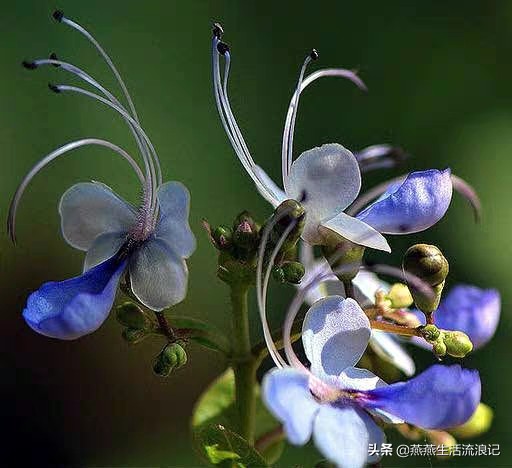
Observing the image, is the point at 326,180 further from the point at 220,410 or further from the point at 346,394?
the point at 220,410

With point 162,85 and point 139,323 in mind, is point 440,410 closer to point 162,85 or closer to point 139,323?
point 139,323

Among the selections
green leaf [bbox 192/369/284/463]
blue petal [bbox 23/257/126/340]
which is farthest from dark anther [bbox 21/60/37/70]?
green leaf [bbox 192/369/284/463]

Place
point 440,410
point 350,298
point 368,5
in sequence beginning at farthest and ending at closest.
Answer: point 368,5, point 350,298, point 440,410

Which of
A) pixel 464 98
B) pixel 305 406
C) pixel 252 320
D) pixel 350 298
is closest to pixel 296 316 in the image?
pixel 350 298

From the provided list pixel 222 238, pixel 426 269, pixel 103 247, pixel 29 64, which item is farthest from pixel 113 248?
pixel 426 269

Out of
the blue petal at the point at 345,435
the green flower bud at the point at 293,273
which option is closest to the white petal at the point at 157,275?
the green flower bud at the point at 293,273

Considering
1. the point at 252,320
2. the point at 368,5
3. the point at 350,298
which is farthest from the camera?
the point at 368,5
